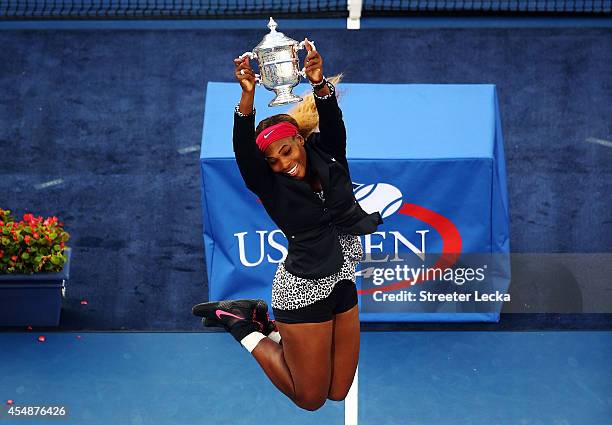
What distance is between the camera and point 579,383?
23.2 feet

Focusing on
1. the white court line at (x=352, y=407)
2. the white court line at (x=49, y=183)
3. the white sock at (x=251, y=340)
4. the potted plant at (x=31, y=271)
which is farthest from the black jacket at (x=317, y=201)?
the white court line at (x=49, y=183)

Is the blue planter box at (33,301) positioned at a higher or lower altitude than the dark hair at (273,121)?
lower

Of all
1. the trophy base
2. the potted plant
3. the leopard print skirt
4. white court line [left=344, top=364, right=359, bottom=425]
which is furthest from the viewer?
the potted plant

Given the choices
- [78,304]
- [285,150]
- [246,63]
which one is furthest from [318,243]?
[78,304]

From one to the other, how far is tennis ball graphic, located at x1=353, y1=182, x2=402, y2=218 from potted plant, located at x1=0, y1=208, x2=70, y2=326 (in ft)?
6.86

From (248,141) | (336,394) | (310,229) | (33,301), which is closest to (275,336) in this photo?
(336,394)

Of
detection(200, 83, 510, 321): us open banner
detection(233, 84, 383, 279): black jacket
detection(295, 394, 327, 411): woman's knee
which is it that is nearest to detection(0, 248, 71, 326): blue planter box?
detection(200, 83, 510, 321): us open banner

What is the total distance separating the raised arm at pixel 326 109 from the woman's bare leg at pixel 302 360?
2.69 feet

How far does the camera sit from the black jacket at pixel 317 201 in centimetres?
486

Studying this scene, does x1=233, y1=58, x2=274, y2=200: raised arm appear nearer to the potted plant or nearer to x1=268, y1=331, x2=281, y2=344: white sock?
x1=268, y1=331, x2=281, y2=344: white sock

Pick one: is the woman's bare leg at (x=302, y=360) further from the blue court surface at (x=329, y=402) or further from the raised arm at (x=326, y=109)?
the blue court surface at (x=329, y=402)

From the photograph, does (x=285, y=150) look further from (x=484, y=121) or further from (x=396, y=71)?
(x=396, y=71)

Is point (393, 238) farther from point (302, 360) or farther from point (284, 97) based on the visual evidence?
point (284, 97)

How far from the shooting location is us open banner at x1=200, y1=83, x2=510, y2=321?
7.29 m
